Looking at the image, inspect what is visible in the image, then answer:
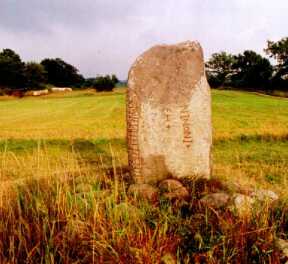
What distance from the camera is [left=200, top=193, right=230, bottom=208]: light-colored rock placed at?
4.20 meters

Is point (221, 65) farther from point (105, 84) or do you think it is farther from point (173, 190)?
point (173, 190)

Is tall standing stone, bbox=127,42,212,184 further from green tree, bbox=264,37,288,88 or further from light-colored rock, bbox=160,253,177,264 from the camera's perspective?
green tree, bbox=264,37,288,88

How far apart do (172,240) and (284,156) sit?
21.3 ft

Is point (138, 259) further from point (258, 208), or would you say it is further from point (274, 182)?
point (274, 182)

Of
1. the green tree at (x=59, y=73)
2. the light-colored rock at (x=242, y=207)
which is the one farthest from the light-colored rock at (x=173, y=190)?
the green tree at (x=59, y=73)

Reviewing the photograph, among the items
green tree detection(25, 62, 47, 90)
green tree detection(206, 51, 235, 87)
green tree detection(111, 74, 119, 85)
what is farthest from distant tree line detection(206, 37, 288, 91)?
green tree detection(25, 62, 47, 90)

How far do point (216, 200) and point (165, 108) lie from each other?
177 cm

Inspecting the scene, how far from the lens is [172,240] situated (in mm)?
3256

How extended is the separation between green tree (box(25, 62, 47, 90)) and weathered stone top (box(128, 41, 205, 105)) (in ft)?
199

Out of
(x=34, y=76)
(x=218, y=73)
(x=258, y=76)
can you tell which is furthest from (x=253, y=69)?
(x=34, y=76)

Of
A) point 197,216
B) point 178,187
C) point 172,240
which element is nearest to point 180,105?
point 178,187

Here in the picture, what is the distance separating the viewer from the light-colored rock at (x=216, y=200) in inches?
165

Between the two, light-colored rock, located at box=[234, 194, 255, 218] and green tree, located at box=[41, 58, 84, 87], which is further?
Result: green tree, located at box=[41, 58, 84, 87]

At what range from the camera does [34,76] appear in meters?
65.7
